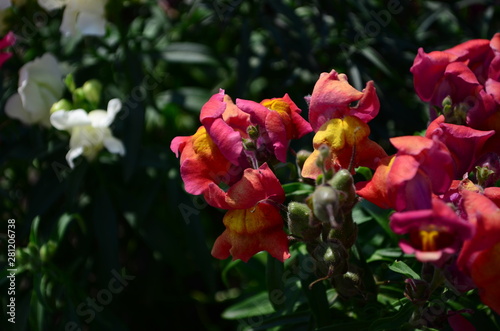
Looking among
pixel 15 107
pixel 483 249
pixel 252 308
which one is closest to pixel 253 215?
pixel 483 249

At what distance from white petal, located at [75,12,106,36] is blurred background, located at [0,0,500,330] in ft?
0.22

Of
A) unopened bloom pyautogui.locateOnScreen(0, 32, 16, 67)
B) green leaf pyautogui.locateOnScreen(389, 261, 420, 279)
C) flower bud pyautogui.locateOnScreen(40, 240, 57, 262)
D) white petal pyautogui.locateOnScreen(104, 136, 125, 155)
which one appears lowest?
flower bud pyautogui.locateOnScreen(40, 240, 57, 262)

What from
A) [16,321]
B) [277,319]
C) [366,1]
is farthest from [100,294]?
[366,1]

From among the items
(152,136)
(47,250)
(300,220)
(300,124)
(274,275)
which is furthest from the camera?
(152,136)

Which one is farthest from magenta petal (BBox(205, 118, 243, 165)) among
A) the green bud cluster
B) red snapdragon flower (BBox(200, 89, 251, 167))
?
the green bud cluster

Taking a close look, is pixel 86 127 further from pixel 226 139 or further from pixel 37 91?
pixel 226 139

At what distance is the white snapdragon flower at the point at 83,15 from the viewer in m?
1.42

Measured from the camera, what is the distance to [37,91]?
A: 142 centimetres

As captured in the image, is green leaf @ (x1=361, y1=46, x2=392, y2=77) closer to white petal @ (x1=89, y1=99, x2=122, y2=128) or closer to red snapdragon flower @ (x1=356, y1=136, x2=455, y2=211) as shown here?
white petal @ (x1=89, y1=99, x2=122, y2=128)

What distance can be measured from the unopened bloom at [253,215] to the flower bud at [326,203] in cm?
12

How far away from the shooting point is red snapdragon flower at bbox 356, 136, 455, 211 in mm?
722

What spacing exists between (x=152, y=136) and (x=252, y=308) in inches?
28.7

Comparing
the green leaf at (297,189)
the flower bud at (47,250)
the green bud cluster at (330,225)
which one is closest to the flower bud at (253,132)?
the green bud cluster at (330,225)

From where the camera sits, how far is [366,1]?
165 centimetres
